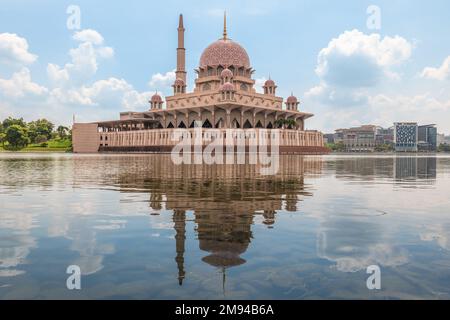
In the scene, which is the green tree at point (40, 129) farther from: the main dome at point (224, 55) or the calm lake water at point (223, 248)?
the calm lake water at point (223, 248)

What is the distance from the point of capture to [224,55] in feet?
292

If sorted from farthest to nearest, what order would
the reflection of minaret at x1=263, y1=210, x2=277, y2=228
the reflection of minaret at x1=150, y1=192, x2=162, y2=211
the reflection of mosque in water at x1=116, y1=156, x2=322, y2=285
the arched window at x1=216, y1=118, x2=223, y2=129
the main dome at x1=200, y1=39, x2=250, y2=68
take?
the main dome at x1=200, y1=39, x2=250, y2=68 < the arched window at x1=216, y1=118, x2=223, y2=129 < the reflection of minaret at x1=150, y1=192, x2=162, y2=211 < the reflection of minaret at x1=263, y1=210, x2=277, y2=228 < the reflection of mosque in water at x1=116, y1=156, x2=322, y2=285

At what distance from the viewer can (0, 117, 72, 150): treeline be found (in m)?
115

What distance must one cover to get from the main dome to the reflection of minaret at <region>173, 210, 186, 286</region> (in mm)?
81870

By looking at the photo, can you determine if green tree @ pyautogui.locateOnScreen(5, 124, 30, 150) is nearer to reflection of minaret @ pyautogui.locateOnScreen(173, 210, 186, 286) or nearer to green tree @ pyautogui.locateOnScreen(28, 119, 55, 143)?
green tree @ pyautogui.locateOnScreen(28, 119, 55, 143)

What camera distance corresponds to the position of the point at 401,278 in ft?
16.3

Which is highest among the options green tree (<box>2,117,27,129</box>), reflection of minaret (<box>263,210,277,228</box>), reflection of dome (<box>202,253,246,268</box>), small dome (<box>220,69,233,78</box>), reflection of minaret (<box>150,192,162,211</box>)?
small dome (<box>220,69,233,78</box>)

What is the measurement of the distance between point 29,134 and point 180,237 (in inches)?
5172

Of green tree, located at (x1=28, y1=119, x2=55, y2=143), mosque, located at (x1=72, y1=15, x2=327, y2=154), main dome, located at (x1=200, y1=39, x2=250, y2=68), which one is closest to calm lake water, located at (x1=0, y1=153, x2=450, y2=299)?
mosque, located at (x1=72, y1=15, x2=327, y2=154)

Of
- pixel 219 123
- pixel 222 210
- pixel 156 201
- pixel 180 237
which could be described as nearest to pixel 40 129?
pixel 219 123

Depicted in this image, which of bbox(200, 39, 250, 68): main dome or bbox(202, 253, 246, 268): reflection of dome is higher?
bbox(200, 39, 250, 68): main dome

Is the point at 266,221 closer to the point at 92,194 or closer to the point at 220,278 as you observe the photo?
the point at 220,278
